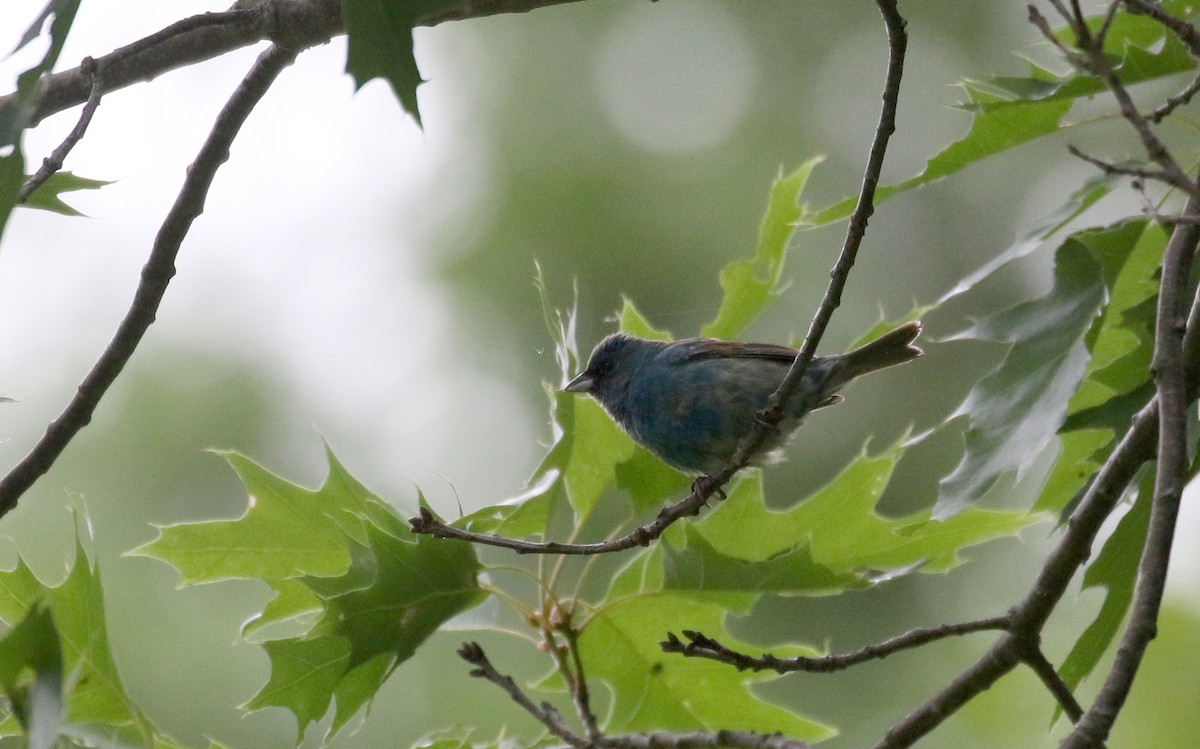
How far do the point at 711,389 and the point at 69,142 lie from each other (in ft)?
8.24

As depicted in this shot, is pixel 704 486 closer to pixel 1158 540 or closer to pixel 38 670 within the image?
pixel 1158 540

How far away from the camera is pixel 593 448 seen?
4.05 metres

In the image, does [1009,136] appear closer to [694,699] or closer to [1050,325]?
[1050,325]

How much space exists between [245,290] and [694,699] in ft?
25.5

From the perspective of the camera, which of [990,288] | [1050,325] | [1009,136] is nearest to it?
[1050,325]

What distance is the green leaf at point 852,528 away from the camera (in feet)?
11.4

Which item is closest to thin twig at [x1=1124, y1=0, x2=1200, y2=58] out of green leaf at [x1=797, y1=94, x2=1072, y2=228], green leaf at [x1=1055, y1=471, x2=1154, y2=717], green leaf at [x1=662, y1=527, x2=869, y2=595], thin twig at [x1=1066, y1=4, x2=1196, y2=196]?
thin twig at [x1=1066, y1=4, x2=1196, y2=196]

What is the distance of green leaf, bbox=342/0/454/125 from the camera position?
71.5 inches

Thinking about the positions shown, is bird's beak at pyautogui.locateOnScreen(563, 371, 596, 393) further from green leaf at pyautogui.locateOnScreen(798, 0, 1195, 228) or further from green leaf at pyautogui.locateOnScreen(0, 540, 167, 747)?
green leaf at pyautogui.locateOnScreen(0, 540, 167, 747)

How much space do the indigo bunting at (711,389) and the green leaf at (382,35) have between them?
8.12 feet

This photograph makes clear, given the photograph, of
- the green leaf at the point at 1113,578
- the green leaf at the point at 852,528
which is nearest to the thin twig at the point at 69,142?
the green leaf at the point at 852,528

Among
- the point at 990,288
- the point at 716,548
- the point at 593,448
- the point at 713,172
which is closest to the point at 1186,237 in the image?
the point at 716,548

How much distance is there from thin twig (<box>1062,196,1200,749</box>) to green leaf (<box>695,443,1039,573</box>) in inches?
40.9

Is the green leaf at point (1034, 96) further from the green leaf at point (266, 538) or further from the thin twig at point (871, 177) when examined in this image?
the green leaf at point (266, 538)
